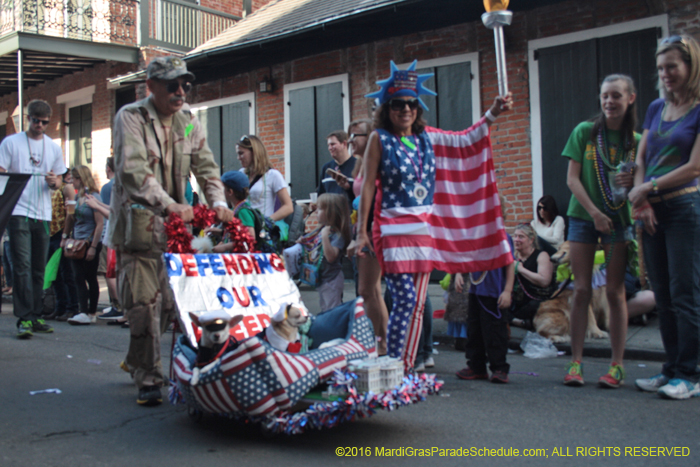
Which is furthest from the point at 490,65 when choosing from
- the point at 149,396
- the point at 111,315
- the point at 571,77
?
the point at 149,396

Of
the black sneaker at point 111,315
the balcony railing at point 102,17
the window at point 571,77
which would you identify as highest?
the balcony railing at point 102,17

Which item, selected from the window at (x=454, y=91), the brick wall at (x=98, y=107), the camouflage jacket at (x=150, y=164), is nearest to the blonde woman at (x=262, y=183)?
the camouflage jacket at (x=150, y=164)

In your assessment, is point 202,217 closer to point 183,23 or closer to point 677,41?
point 677,41

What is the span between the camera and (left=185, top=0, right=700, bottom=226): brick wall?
877cm

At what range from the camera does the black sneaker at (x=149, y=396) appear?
4.00 meters

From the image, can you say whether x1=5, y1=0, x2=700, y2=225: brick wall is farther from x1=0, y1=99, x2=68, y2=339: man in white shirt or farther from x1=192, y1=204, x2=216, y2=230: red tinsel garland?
x1=192, y1=204, x2=216, y2=230: red tinsel garland

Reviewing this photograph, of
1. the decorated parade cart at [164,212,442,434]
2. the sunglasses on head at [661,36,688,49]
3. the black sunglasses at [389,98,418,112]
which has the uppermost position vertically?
the sunglasses on head at [661,36,688,49]

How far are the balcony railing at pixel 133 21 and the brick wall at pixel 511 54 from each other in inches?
255

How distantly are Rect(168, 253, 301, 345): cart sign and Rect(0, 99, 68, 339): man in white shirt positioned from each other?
3.67 meters

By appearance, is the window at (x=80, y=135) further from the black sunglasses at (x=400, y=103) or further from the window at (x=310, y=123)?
the black sunglasses at (x=400, y=103)

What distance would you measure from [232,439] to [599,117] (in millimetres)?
3187

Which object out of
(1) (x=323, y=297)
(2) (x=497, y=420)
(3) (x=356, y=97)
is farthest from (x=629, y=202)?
(3) (x=356, y=97)

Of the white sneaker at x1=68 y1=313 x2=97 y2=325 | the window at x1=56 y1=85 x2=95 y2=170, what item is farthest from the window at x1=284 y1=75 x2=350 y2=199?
the window at x1=56 y1=85 x2=95 y2=170

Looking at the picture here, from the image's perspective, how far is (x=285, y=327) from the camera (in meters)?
3.54
